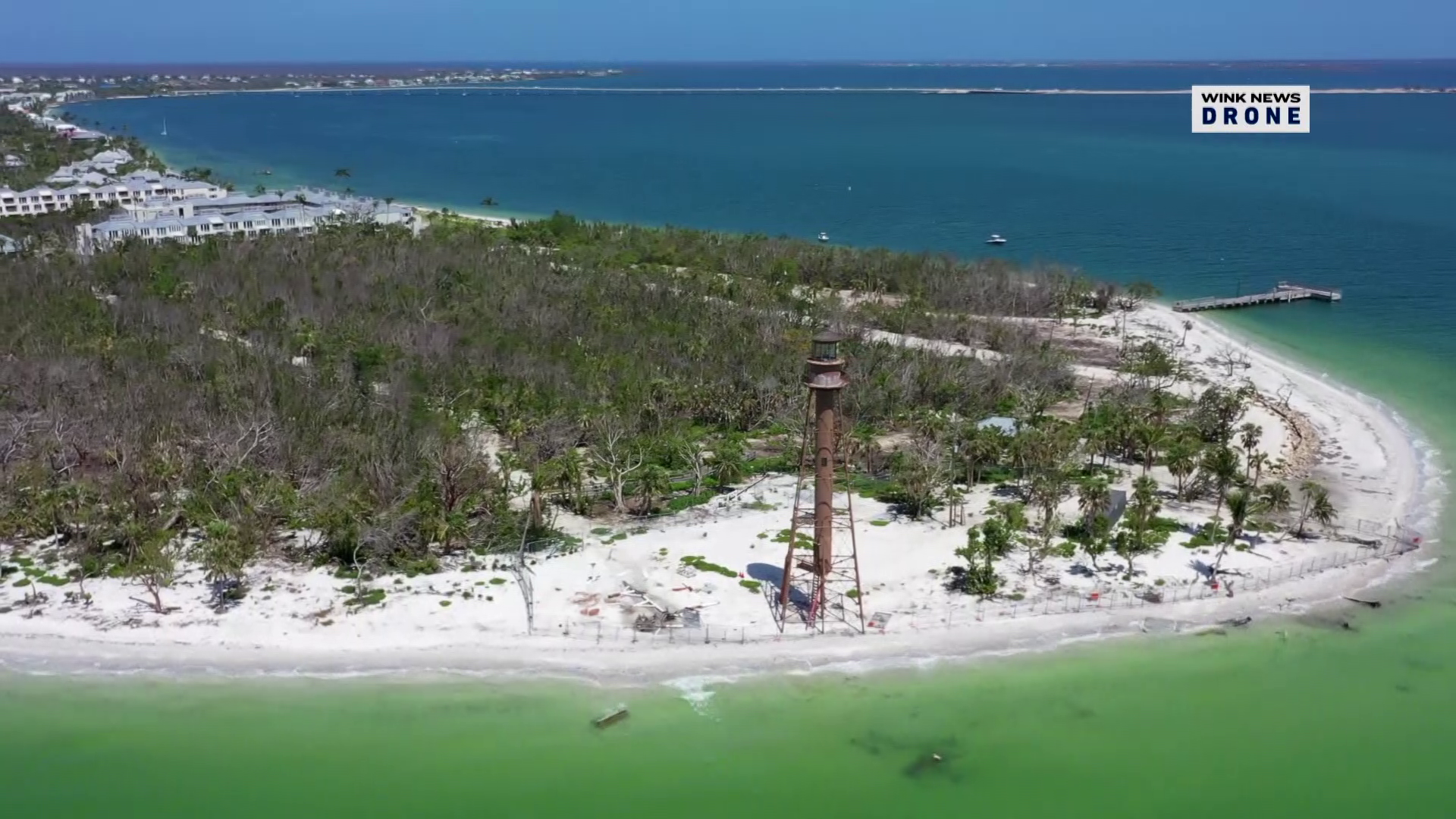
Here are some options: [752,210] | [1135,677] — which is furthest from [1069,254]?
[1135,677]

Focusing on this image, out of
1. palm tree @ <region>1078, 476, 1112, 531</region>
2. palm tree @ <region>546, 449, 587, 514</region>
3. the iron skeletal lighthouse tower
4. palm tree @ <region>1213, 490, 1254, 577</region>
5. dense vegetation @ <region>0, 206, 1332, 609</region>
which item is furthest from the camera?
palm tree @ <region>546, 449, 587, 514</region>

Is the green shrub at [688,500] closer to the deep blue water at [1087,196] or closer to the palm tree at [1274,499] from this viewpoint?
the palm tree at [1274,499]

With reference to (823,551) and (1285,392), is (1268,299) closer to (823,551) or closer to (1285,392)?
(1285,392)

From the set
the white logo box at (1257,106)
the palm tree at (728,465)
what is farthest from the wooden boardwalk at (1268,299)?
the palm tree at (728,465)

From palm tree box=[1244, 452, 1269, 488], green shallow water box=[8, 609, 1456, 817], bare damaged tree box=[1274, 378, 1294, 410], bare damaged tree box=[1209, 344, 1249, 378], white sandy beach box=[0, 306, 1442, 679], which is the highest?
bare damaged tree box=[1209, 344, 1249, 378]

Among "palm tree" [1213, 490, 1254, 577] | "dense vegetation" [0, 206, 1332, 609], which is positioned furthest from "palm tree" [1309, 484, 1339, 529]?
"palm tree" [1213, 490, 1254, 577]

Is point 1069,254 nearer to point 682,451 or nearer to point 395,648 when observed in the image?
point 682,451

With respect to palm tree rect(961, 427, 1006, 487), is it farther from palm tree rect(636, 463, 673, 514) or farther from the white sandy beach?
palm tree rect(636, 463, 673, 514)
